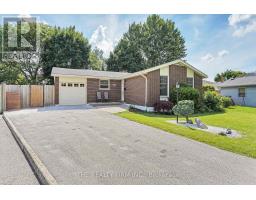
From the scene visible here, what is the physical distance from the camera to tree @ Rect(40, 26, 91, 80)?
2414cm

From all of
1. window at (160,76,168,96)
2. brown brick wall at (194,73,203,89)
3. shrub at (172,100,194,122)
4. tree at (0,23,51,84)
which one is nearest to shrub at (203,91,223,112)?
brown brick wall at (194,73,203,89)

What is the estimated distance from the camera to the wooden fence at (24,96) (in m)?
12.2

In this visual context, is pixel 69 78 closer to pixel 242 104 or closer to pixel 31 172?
pixel 31 172

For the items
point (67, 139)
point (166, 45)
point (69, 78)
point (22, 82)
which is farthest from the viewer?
point (166, 45)

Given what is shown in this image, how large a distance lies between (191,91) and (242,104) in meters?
11.2

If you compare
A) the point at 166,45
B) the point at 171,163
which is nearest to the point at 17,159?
the point at 171,163

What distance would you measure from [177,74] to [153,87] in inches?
100

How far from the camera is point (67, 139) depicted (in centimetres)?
567

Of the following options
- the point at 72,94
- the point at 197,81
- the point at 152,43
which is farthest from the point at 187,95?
the point at 152,43

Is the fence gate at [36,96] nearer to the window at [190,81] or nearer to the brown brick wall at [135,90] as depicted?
the brown brick wall at [135,90]

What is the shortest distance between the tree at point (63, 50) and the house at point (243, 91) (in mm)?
19628

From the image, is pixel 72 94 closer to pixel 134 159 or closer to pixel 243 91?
pixel 134 159

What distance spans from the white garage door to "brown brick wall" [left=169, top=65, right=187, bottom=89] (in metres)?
7.43

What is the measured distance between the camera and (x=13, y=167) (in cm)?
373
